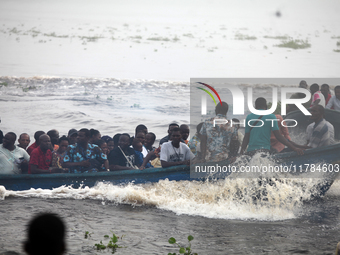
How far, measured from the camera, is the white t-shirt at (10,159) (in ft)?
19.4

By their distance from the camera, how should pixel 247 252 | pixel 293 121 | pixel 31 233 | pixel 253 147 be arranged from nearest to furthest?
pixel 247 252, pixel 31 233, pixel 253 147, pixel 293 121

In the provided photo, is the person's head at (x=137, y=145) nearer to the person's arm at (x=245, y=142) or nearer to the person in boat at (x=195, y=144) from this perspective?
the person in boat at (x=195, y=144)

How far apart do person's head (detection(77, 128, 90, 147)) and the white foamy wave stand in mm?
698

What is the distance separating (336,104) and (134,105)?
31.0 ft

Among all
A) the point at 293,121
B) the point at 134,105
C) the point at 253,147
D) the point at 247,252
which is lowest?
the point at 247,252

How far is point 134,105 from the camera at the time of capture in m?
15.5

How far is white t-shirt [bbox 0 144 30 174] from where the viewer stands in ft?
19.4

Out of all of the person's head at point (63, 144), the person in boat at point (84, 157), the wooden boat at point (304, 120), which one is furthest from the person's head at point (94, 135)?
the wooden boat at point (304, 120)

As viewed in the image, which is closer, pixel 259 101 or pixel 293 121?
pixel 259 101

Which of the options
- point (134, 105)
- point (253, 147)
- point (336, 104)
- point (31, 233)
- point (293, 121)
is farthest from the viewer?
point (134, 105)

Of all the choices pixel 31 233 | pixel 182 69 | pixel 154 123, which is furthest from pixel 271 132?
pixel 182 69

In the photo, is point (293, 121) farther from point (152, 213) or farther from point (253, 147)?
point (152, 213)

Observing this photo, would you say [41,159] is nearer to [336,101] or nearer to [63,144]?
[63,144]

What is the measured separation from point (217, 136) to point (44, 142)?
2536mm
